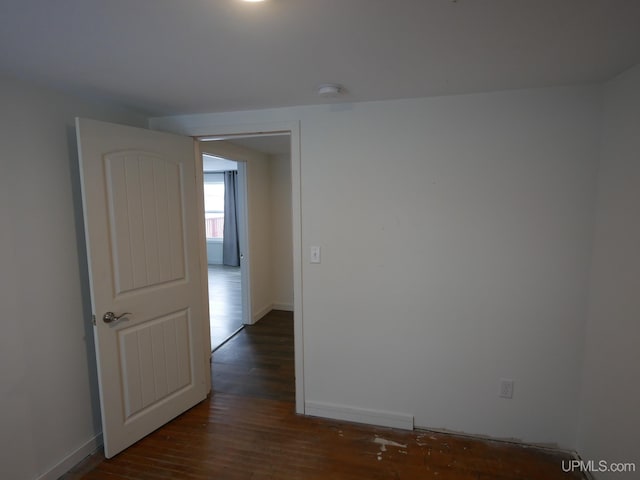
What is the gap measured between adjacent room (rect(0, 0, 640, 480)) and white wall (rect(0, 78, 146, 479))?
0.04 ft

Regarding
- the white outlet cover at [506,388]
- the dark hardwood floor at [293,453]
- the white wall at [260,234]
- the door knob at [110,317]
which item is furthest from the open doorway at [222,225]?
the white outlet cover at [506,388]

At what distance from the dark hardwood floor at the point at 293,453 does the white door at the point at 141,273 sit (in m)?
0.16

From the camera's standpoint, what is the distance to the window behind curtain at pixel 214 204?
8.46m

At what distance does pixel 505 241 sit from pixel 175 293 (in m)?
2.26

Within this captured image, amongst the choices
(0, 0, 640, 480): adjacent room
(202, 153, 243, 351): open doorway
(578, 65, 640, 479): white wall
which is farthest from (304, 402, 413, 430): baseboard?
(202, 153, 243, 351): open doorway

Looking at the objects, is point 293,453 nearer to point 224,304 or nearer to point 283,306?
point 283,306

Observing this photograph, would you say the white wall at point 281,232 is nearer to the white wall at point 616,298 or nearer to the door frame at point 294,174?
the door frame at point 294,174

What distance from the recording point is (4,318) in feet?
5.73

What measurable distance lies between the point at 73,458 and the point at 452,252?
2659 mm

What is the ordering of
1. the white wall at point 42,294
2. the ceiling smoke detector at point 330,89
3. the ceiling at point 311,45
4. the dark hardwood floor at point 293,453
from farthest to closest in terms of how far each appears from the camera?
1. the dark hardwood floor at point 293,453
2. the ceiling smoke detector at point 330,89
3. the white wall at point 42,294
4. the ceiling at point 311,45

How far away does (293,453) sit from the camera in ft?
7.11

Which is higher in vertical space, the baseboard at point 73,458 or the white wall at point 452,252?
the white wall at point 452,252

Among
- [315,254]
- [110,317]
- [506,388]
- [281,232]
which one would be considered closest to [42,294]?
[110,317]

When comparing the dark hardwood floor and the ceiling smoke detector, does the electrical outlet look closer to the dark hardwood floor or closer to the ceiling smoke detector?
the dark hardwood floor
